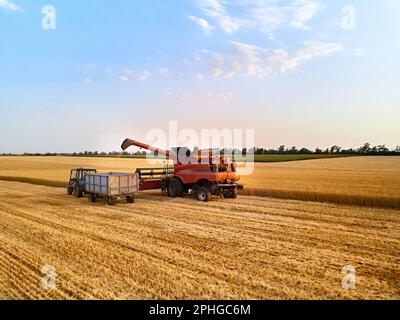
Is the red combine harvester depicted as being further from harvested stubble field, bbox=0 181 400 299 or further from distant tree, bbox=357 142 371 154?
distant tree, bbox=357 142 371 154

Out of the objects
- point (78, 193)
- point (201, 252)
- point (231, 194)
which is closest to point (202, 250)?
point (201, 252)

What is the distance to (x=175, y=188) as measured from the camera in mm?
17047

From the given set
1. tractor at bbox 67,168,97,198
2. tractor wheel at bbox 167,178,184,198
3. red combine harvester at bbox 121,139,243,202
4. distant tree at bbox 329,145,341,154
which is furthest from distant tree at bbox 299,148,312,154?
tractor at bbox 67,168,97,198

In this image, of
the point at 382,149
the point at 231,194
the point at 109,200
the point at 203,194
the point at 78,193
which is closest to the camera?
the point at 109,200

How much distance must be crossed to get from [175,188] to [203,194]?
5.91ft

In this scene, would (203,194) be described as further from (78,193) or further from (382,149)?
(382,149)

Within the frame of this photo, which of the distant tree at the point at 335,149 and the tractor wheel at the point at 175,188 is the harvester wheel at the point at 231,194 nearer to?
the tractor wheel at the point at 175,188

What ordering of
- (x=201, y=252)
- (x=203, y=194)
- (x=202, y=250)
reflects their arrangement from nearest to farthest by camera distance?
(x=201, y=252), (x=202, y=250), (x=203, y=194)

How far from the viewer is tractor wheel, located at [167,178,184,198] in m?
17.0

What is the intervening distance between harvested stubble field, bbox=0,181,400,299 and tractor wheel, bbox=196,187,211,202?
7.09 ft

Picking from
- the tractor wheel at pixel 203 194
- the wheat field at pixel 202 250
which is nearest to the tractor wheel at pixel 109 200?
the wheat field at pixel 202 250

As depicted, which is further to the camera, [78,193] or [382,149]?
[382,149]

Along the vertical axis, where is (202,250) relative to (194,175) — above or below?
below

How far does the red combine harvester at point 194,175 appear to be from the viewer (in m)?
15.9
